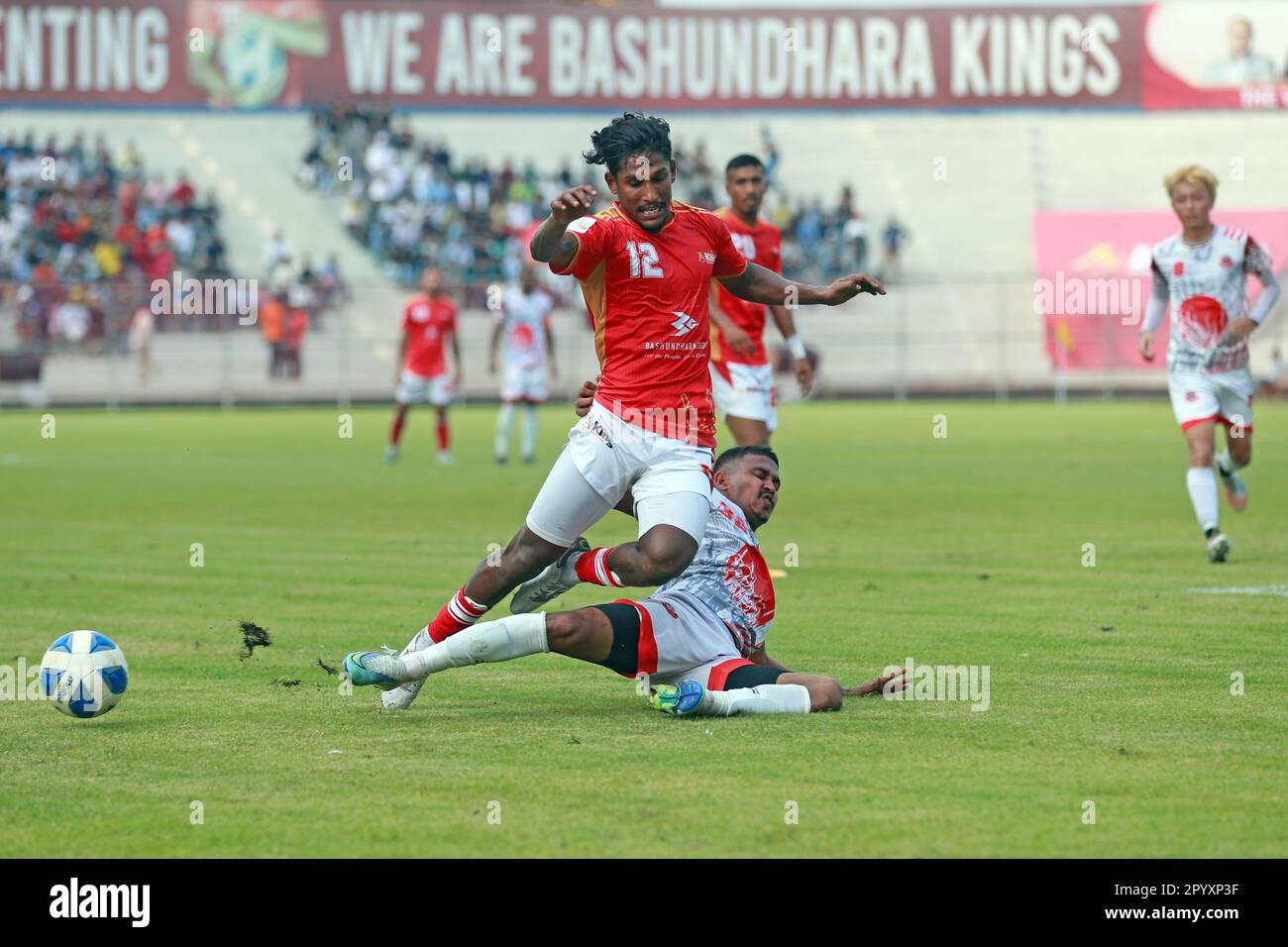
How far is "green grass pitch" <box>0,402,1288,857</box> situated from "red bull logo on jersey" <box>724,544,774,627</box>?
53 cm

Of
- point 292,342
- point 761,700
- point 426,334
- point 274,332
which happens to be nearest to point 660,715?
point 761,700

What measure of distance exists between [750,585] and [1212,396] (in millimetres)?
6905

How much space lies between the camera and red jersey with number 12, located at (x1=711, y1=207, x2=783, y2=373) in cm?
1319

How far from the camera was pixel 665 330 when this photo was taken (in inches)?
301

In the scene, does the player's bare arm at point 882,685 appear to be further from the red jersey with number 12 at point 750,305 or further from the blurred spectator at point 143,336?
the blurred spectator at point 143,336

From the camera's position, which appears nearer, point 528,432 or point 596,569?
point 596,569

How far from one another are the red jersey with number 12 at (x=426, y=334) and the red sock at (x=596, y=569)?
18477 mm

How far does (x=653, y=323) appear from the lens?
301 inches

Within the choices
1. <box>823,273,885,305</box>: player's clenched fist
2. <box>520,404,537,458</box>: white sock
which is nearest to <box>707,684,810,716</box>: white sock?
<box>823,273,885,305</box>: player's clenched fist

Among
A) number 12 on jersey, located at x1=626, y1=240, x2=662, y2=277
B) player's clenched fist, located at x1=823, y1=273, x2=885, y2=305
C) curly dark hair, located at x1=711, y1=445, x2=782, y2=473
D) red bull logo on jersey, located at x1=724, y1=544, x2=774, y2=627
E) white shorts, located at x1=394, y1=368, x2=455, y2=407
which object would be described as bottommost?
red bull logo on jersey, located at x1=724, y1=544, x2=774, y2=627

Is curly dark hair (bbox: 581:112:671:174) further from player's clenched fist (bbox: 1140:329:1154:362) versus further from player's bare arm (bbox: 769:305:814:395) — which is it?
player's clenched fist (bbox: 1140:329:1154:362)

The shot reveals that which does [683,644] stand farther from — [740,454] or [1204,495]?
[1204,495]

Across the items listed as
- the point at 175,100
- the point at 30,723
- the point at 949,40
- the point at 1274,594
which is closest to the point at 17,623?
the point at 30,723
